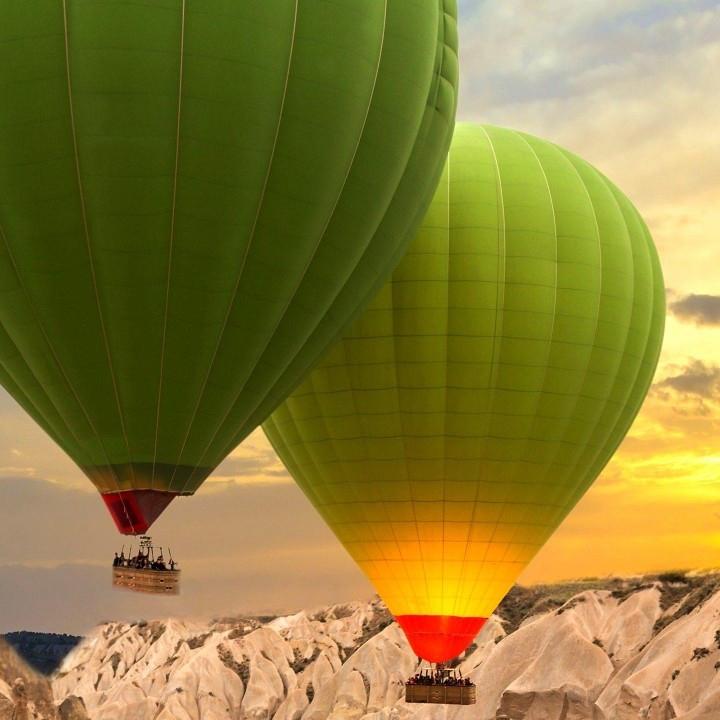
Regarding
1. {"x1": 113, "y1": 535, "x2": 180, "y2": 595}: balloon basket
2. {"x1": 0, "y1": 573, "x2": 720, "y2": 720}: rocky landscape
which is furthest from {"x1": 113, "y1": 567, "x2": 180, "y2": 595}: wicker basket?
{"x1": 0, "y1": 573, "x2": 720, "y2": 720}: rocky landscape

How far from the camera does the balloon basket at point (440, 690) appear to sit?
106ft

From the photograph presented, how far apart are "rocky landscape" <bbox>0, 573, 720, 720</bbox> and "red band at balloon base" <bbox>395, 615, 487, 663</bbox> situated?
30.7 meters

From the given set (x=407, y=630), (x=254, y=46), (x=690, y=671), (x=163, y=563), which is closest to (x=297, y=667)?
(x=690, y=671)

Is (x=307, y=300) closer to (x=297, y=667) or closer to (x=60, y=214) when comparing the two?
(x=60, y=214)

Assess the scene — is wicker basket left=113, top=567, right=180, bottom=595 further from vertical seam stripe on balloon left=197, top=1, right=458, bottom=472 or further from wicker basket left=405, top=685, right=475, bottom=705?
wicker basket left=405, top=685, right=475, bottom=705

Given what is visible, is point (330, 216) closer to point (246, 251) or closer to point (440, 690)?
point (246, 251)

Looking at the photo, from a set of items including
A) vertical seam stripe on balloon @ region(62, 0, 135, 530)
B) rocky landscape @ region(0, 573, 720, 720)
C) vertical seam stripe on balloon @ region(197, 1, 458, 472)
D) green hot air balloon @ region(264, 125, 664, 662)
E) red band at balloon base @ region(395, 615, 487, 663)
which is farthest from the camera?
rocky landscape @ region(0, 573, 720, 720)

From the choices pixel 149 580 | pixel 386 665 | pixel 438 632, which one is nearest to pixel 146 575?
pixel 149 580

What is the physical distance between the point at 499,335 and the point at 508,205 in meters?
2.43

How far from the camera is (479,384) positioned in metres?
29.1

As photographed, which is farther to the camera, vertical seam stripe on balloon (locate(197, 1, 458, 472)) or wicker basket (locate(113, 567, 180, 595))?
wicker basket (locate(113, 567, 180, 595))

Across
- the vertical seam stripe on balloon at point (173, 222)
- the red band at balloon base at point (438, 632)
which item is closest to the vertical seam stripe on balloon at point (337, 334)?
the vertical seam stripe on balloon at point (173, 222)

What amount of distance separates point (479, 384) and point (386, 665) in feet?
178

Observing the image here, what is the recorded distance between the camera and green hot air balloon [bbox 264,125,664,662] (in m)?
28.9
